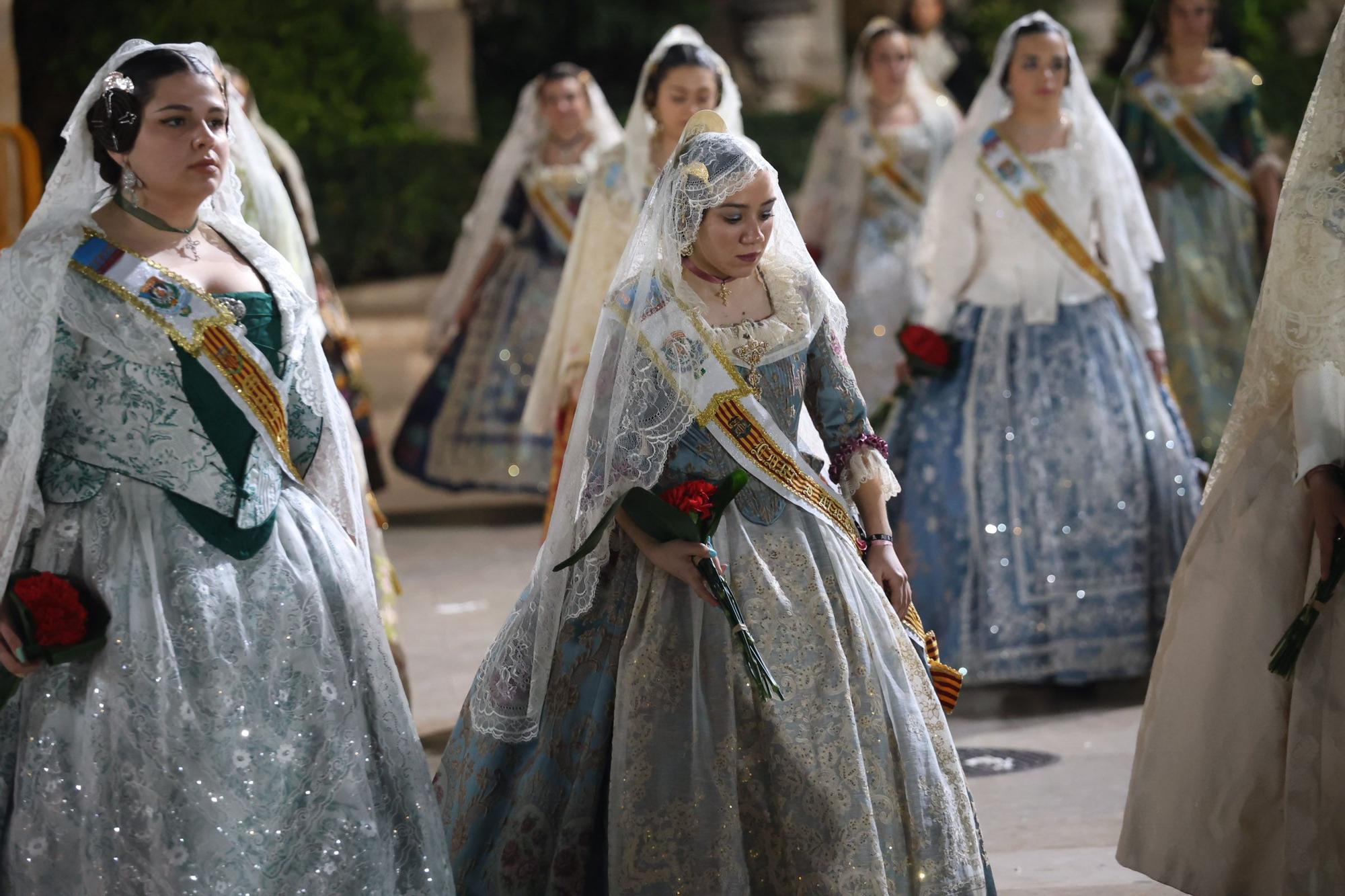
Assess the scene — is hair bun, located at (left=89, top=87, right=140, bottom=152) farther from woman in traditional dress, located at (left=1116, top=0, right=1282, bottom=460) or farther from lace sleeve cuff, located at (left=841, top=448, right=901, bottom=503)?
woman in traditional dress, located at (left=1116, top=0, right=1282, bottom=460)

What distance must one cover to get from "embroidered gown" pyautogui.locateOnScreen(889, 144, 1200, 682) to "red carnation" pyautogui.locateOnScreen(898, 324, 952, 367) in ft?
0.27

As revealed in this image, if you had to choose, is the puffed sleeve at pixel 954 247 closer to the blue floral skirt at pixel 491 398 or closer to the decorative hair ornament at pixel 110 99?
the blue floral skirt at pixel 491 398

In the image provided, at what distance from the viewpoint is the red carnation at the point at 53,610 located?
125 inches

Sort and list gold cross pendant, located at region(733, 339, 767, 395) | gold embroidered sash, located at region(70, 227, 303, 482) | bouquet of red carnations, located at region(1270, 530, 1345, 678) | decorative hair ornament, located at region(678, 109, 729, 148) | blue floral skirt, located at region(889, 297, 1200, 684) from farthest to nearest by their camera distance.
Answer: blue floral skirt, located at region(889, 297, 1200, 684) < decorative hair ornament, located at region(678, 109, 729, 148) < gold cross pendant, located at region(733, 339, 767, 395) < bouquet of red carnations, located at region(1270, 530, 1345, 678) < gold embroidered sash, located at region(70, 227, 303, 482)

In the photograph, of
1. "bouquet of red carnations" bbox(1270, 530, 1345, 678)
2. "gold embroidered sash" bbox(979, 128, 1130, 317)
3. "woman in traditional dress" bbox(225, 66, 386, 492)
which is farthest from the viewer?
"woman in traditional dress" bbox(225, 66, 386, 492)

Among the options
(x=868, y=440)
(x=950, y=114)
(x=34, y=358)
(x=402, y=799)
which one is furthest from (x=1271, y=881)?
(x=950, y=114)

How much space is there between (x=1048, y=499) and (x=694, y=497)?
2.59m

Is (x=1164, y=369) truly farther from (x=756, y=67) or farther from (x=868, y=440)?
(x=756, y=67)

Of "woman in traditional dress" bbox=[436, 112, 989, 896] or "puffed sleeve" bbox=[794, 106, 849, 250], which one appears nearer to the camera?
"woman in traditional dress" bbox=[436, 112, 989, 896]

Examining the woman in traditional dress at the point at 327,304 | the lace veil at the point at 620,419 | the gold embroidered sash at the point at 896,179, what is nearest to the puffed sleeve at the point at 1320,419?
the lace veil at the point at 620,419

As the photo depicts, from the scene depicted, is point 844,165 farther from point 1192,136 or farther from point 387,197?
point 387,197

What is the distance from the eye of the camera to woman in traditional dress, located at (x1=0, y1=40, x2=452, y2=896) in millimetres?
3203

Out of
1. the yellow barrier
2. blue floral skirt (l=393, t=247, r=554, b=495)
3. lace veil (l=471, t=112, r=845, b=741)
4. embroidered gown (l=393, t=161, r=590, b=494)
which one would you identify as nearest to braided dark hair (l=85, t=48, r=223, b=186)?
lace veil (l=471, t=112, r=845, b=741)

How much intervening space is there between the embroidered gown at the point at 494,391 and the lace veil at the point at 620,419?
496 centimetres
